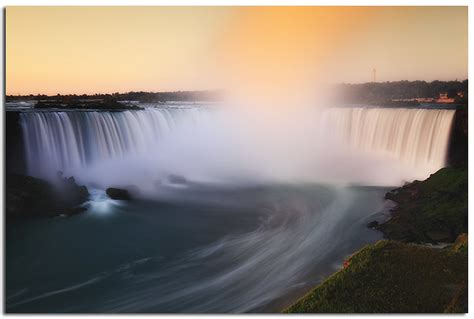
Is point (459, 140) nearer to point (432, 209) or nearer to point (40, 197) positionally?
point (432, 209)

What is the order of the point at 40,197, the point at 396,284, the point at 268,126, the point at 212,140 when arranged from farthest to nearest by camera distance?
the point at 212,140 < the point at 268,126 < the point at 40,197 < the point at 396,284

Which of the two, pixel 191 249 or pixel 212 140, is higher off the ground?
pixel 212 140

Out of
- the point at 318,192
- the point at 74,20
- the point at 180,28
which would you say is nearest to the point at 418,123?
the point at 318,192

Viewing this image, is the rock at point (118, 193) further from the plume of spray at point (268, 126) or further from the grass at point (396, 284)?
the grass at point (396, 284)

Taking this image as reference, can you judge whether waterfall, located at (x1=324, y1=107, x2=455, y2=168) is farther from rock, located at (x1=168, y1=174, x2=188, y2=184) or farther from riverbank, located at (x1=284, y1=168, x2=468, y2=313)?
rock, located at (x1=168, y1=174, x2=188, y2=184)

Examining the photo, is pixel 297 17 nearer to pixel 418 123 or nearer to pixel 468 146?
pixel 418 123

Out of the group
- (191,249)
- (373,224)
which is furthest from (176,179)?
(373,224)
